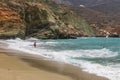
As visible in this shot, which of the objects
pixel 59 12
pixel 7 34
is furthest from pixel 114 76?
pixel 59 12

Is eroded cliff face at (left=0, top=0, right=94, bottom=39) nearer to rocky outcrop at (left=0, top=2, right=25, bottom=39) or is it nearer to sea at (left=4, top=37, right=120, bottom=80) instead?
rocky outcrop at (left=0, top=2, right=25, bottom=39)

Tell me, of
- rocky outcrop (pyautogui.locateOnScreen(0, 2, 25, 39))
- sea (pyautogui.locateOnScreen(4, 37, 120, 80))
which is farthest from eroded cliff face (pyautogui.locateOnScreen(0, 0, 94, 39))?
sea (pyautogui.locateOnScreen(4, 37, 120, 80))

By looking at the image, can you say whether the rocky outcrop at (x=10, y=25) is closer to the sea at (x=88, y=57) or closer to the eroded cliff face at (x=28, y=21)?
the eroded cliff face at (x=28, y=21)

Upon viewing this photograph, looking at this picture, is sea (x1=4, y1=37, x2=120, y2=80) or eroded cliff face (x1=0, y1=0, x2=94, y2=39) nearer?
sea (x1=4, y1=37, x2=120, y2=80)

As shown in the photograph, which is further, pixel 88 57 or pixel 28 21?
pixel 28 21

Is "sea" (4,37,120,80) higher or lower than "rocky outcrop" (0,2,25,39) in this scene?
lower

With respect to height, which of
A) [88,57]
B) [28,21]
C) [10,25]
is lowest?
[88,57]

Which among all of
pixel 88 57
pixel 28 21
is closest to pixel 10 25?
pixel 28 21

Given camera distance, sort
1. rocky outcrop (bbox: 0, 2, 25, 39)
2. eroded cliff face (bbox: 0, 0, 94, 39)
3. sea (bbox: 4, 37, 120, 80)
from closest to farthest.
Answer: sea (bbox: 4, 37, 120, 80) < rocky outcrop (bbox: 0, 2, 25, 39) < eroded cliff face (bbox: 0, 0, 94, 39)

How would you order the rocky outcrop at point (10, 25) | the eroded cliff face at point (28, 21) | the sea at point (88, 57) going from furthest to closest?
the eroded cliff face at point (28, 21) → the rocky outcrop at point (10, 25) → the sea at point (88, 57)

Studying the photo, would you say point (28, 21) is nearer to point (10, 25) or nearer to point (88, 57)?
point (10, 25)

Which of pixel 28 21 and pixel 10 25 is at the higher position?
pixel 28 21

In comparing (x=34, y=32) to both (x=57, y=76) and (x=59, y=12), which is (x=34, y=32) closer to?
(x=59, y=12)

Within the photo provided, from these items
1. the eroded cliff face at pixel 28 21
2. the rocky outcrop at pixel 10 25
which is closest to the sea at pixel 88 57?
the rocky outcrop at pixel 10 25
